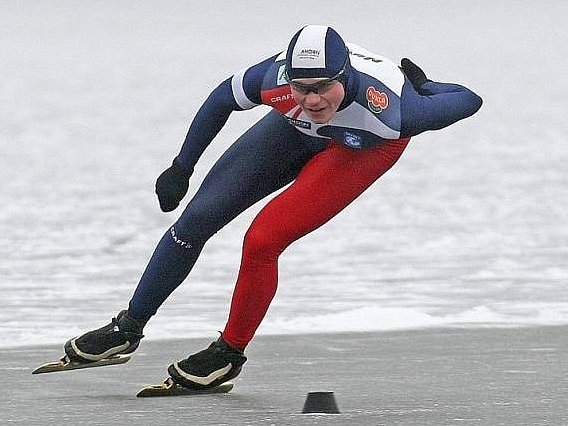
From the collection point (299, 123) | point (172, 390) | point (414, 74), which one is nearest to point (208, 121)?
point (299, 123)

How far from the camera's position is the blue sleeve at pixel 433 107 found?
16.9 feet

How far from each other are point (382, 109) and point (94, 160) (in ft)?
33.4

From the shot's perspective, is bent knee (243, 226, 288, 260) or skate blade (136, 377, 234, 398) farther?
skate blade (136, 377, 234, 398)

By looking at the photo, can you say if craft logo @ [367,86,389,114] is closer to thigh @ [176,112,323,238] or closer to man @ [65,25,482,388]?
man @ [65,25,482,388]

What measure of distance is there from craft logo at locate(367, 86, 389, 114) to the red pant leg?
8.6 inches

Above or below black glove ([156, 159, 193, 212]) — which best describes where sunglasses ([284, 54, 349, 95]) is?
above

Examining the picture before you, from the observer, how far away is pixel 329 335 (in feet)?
21.9

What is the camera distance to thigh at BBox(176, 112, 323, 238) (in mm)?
5340

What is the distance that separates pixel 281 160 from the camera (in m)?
5.44

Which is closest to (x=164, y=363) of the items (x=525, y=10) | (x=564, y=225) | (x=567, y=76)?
(x=564, y=225)

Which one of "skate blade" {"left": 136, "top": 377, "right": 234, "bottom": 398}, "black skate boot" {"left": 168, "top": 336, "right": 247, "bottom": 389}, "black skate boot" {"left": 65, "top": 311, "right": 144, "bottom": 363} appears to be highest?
→ "black skate boot" {"left": 65, "top": 311, "right": 144, "bottom": 363}

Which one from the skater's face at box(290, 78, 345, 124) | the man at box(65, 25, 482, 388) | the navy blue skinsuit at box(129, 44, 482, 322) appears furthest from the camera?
the navy blue skinsuit at box(129, 44, 482, 322)

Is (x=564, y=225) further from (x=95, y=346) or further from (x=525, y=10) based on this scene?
(x=525, y=10)

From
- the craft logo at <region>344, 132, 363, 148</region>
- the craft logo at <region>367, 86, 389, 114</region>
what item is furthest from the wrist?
the craft logo at <region>367, 86, 389, 114</region>
